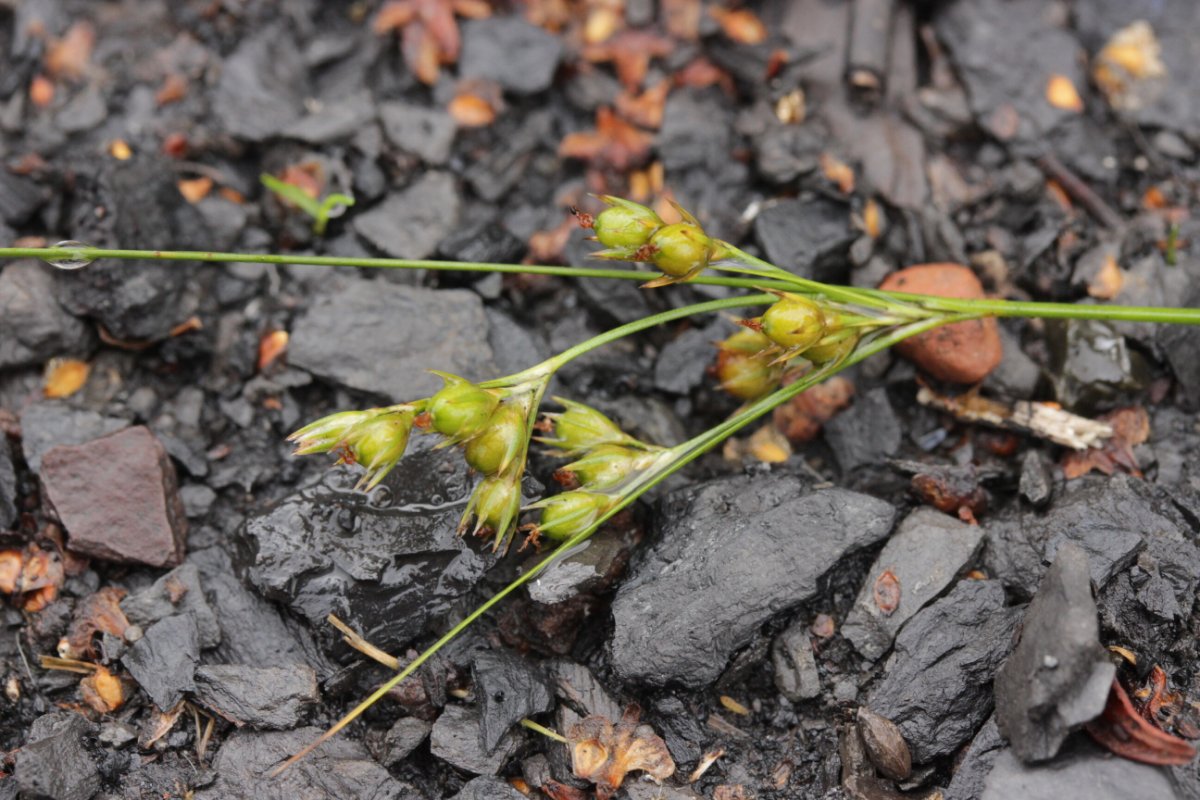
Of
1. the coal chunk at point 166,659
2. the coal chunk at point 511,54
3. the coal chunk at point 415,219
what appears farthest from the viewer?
the coal chunk at point 511,54

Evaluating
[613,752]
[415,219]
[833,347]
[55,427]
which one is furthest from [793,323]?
[55,427]

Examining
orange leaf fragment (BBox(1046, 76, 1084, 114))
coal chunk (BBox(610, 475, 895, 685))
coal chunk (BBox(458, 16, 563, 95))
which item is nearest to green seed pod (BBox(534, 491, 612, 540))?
coal chunk (BBox(610, 475, 895, 685))

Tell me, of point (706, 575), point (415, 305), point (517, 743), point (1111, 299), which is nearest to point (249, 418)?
point (415, 305)

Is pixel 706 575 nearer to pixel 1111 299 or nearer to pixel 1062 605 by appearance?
pixel 1062 605

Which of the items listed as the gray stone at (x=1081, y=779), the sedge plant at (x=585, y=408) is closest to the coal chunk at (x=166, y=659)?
the sedge plant at (x=585, y=408)

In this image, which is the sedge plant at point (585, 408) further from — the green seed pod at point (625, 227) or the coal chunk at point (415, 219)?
the coal chunk at point (415, 219)

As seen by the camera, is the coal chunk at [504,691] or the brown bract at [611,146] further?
the brown bract at [611,146]
